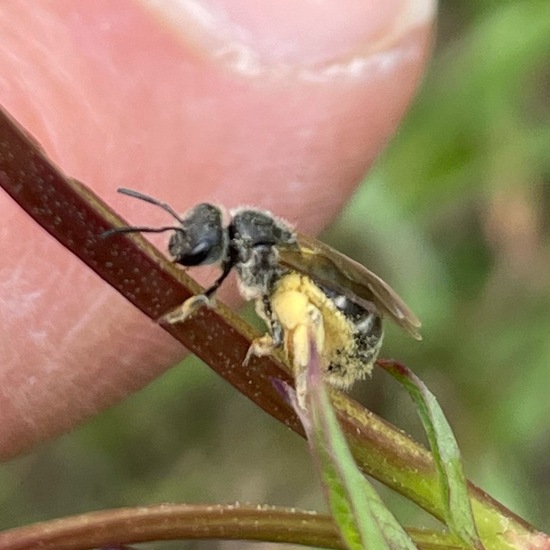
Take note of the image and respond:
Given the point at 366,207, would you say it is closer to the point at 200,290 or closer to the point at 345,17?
the point at 345,17

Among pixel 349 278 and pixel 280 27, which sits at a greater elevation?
pixel 280 27

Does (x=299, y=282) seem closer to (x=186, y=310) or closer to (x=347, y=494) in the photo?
(x=186, y=310)

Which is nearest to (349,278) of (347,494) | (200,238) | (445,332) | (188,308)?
(200,238)

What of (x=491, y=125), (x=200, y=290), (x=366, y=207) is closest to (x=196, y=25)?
(x=200, y=290)

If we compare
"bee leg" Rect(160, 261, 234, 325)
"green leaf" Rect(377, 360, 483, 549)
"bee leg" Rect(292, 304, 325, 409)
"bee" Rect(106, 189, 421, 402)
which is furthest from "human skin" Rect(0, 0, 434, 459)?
"green leaf" Rect(377, 360, 483, 549)

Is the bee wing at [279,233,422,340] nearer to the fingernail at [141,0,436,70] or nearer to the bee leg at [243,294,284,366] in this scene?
the bee leg at [243,294,284,366]

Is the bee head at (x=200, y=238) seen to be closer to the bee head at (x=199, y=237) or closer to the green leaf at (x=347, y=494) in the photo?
the bee head at (x=199, y=237)

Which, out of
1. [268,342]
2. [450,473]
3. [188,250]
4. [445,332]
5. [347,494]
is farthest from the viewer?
[445,332]
